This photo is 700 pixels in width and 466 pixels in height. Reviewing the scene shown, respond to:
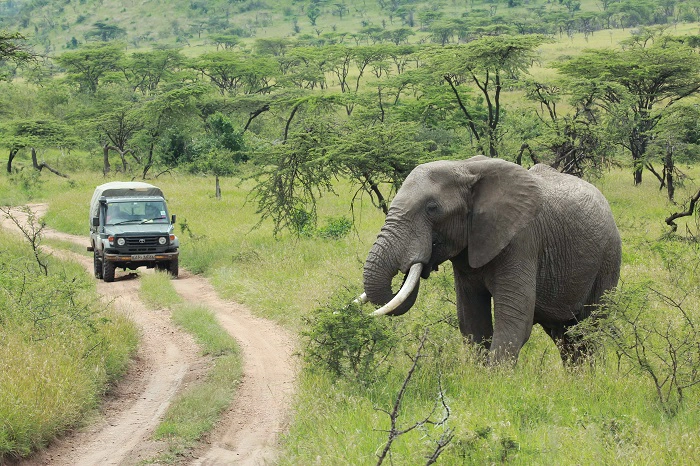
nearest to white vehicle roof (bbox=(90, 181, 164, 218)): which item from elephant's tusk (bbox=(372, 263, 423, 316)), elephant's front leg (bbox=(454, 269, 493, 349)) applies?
elephant's front leg (bbox=(454, 269, 493, 349))

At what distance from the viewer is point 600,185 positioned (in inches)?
1118

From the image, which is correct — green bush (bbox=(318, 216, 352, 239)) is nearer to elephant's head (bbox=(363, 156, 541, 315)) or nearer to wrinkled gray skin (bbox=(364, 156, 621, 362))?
wrinkled gray skin (bbox=(364, 156, 621, 362))

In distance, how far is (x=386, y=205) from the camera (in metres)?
16.8

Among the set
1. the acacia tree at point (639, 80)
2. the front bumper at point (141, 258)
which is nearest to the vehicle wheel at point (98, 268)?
the front bumper at point (141, 258)

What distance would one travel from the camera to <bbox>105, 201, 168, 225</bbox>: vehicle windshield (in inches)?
707

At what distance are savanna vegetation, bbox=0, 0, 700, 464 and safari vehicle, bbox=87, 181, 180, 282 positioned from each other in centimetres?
103

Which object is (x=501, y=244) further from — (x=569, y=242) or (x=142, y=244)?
(x=142, y=244)

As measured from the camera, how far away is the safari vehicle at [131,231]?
1720 centimetres

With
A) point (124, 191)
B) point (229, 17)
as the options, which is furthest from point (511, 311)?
point (229, 17)

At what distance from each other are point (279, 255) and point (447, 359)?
9.73 meters

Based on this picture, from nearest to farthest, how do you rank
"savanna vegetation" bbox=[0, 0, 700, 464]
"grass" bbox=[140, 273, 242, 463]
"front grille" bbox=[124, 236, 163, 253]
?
"savanna vegetation" bbox=[0, 0, 700, 464], "grass" bbox=[140, 273, 242, 463], "front grille" bbox=[124, 236, 163, 253]

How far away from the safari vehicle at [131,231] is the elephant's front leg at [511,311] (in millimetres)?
10954

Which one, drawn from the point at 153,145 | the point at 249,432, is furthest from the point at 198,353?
the point at 153,145

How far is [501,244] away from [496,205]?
360mm
